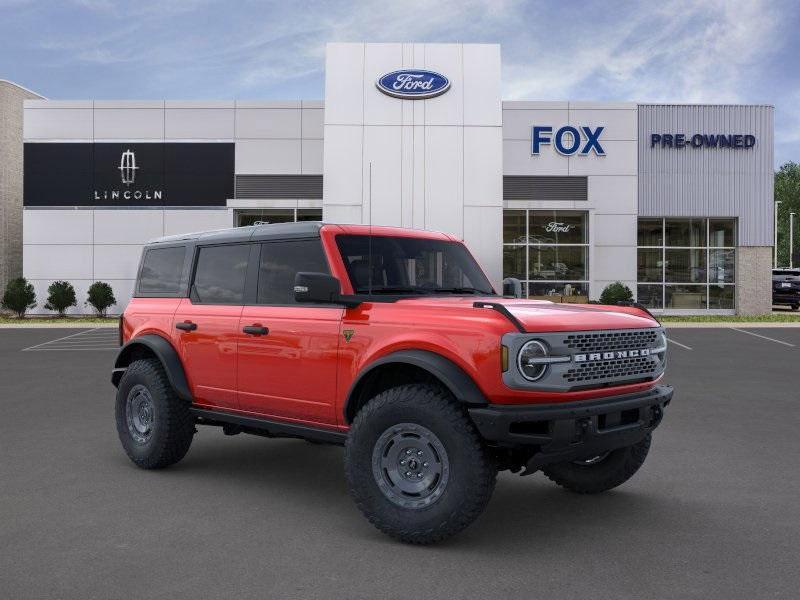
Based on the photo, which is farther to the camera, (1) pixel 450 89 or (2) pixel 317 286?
(1) pixel 450 89

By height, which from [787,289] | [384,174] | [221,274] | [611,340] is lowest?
[611,340]

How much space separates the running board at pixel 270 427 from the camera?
5.23m

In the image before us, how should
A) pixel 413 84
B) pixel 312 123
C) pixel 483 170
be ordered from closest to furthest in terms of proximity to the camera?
pixel 483 170, pixel 413 84, pixel 312 123

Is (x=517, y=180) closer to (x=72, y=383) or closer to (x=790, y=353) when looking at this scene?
(x=790, y=353)

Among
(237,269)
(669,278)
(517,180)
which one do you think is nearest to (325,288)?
(237,269)

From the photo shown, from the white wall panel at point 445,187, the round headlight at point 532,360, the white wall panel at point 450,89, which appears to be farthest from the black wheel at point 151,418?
the white wall panel at point 450,89

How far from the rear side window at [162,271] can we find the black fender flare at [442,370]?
2565 millimetres

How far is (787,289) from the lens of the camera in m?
38.8

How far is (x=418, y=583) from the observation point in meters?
4.02

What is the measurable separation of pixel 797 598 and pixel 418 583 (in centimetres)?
185

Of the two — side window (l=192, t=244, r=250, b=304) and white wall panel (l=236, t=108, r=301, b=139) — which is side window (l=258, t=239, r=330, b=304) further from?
white wall panel (l=236, t=108, r=301, b=139)

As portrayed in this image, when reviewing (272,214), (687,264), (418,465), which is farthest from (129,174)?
(418,465)

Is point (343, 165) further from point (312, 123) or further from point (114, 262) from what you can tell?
point (114, 262)

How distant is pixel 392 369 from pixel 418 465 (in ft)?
2.14
